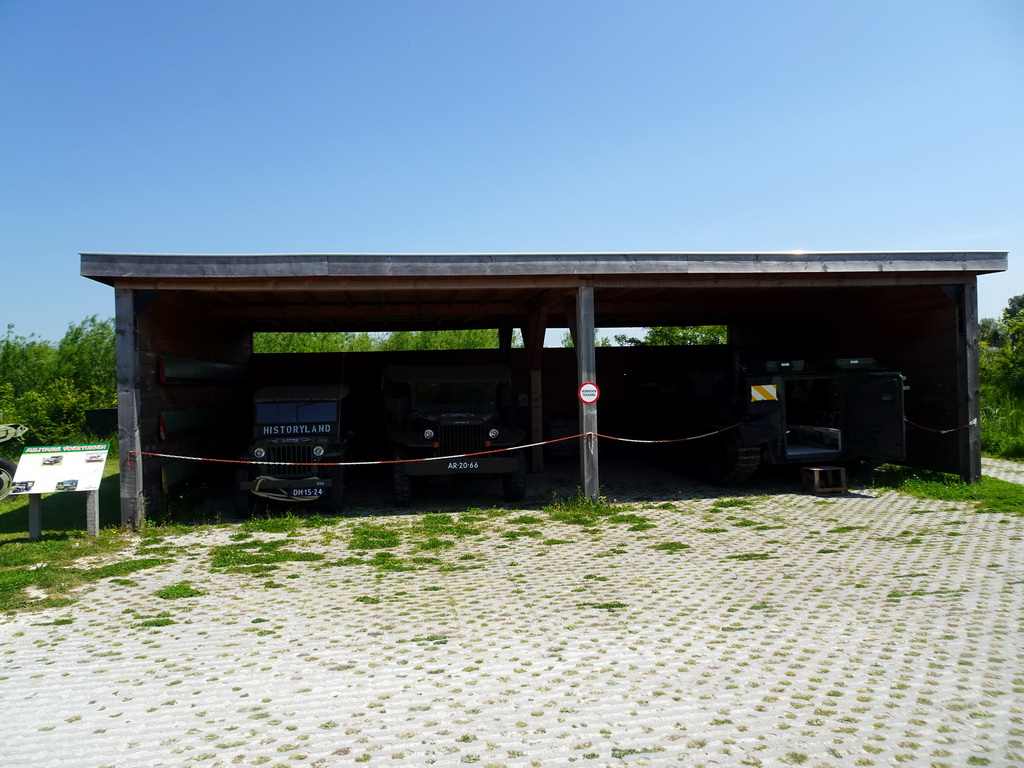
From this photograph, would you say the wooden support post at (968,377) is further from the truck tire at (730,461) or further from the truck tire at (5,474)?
the truck tire at (5,474)

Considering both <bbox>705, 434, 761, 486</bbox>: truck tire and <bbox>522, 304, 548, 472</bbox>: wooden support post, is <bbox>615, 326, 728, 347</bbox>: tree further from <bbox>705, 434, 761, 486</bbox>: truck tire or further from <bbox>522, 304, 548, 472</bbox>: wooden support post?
<bbox>705, 434, 761, 486</bbox>: truck tire

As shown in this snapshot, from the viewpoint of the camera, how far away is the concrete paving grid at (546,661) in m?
3.33

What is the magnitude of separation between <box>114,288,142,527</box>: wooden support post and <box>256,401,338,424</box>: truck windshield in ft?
5.85

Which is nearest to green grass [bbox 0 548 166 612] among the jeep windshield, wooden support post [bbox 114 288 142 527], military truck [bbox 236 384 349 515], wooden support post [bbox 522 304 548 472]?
wooden support post [bbox 114 288 142 527]

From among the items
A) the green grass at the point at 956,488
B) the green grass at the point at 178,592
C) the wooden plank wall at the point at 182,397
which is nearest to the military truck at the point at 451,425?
the wooden plank wall at the point at 182,397

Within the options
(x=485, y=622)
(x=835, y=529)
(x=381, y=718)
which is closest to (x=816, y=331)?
(x=835, y=529)

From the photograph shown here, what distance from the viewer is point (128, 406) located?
926 centimetres

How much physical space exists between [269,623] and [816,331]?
1381 cm

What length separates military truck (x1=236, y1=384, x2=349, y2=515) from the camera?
386 inches

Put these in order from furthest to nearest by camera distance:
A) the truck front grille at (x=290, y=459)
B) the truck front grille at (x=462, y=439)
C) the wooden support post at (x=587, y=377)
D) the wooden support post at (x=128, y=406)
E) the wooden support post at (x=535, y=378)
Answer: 1. the wooden support post at (x=535, y=378)
2. the truck front grille at (x=462, y=439)
3. the wooden support post at (x=587, y=377)
4. the truck front grille at (x=290, y=459)
5. the wooden support post at (x=128, y=406)

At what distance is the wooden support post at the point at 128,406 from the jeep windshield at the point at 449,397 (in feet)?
13.4

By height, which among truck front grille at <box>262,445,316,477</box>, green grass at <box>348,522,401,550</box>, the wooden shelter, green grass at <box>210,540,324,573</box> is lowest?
green grass at <box>348,522,401,550</box>

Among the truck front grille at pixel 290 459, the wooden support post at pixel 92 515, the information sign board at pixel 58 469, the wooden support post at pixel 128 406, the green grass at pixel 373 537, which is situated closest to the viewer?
the green grass at pixel 373 537

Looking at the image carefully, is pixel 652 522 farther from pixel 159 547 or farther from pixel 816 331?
pixel 816 331
